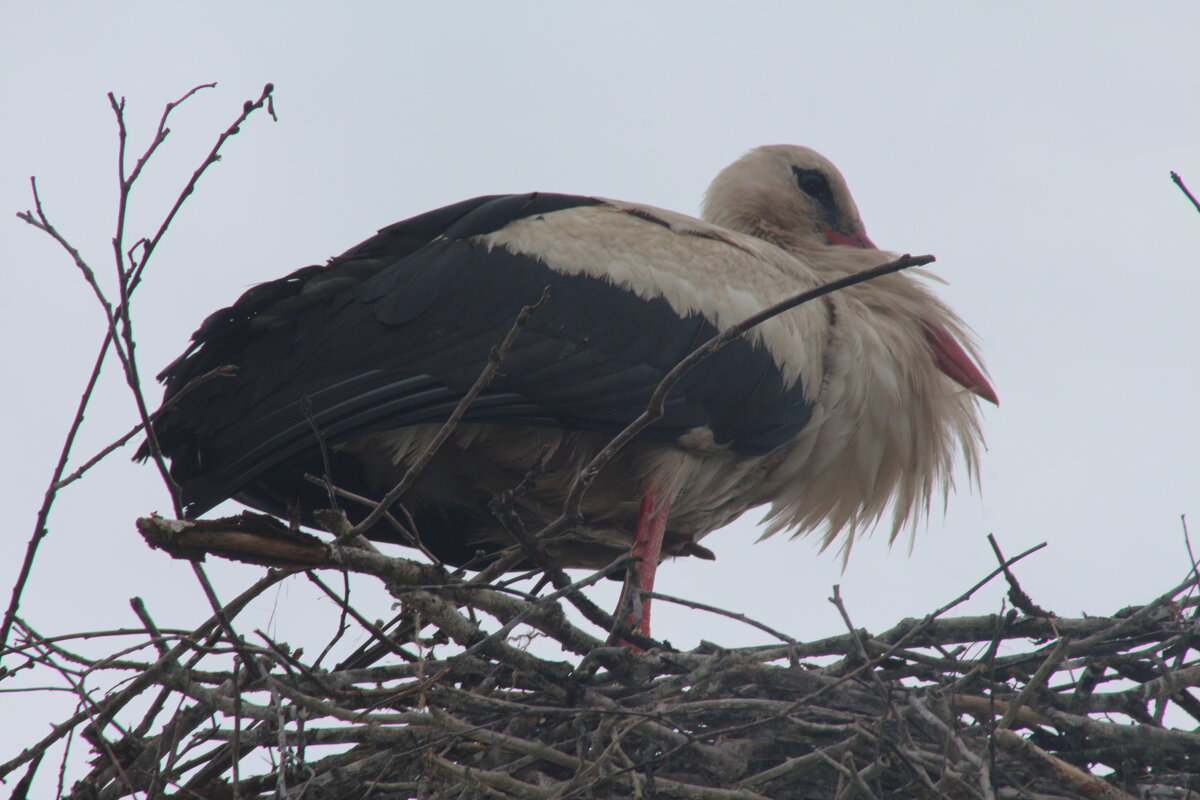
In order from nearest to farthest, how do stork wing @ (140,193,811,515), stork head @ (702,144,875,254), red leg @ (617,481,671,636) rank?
stork wing @ (140,193,811,515), red leg @ (617,481,671,636), stork head @ (702,144,875,254)

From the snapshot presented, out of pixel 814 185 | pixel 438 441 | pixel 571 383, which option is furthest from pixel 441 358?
pixel 814 185

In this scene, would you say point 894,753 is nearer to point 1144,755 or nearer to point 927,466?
point 1144,755

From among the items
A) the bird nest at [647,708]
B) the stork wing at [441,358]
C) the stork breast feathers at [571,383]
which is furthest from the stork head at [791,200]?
the bird nest at [647,708]

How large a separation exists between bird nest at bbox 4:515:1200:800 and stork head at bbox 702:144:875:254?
226cm

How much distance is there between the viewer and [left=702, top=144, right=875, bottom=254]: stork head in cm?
502

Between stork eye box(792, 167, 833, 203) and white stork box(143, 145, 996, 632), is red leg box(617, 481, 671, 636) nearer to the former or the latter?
white stork box(143, 145, 996, 632)

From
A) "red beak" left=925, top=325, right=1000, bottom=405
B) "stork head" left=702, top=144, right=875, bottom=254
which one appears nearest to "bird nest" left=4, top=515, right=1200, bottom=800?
"red beak" left=925, top=325, right=1000, bottom=405

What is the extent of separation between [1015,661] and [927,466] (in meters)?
1.51

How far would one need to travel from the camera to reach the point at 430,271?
3850mm

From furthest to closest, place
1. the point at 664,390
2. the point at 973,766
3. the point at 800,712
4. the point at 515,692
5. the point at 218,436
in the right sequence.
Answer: the point at 218,436 → the point at 515,692 → the point at 800,712 → the point at 973,766 → the point at 664,390

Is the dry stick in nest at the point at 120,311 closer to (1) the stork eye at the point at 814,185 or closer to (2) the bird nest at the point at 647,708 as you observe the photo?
(2) the bird nest at the point at 647,708

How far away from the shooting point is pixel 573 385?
3.73 m

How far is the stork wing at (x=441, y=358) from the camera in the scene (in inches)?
140

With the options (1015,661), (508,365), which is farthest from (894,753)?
(508,365)
